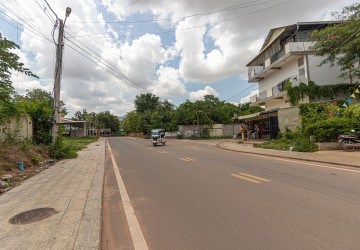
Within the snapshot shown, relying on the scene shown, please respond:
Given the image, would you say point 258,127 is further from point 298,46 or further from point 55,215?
point 55,215

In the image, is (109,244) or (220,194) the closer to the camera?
(109,244)

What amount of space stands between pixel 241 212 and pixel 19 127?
15565 millimetres

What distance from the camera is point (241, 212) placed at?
4.92 m

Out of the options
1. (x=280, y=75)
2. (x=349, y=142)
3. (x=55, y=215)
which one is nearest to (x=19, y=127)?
(x=55, y=215)

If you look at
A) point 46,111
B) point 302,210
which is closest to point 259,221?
point 302,210

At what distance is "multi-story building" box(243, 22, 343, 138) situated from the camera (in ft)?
81.9

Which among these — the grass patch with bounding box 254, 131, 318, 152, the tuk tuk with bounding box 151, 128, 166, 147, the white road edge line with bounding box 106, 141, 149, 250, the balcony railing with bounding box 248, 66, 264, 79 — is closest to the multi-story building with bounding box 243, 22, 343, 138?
the grass patch with bounding box 254, 131, 318, 152

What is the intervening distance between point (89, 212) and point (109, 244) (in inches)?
57.6

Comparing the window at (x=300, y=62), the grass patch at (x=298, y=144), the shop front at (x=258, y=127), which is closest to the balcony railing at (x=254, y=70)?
the shop front at (x=258, y=127)

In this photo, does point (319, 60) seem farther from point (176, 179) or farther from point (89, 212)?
point (89, 212)

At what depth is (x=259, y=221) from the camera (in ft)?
14.5

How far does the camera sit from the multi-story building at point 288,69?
2497 cm

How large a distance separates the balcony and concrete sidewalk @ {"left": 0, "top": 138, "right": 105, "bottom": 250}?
25.2 m

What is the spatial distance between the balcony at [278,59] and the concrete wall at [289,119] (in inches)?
302
